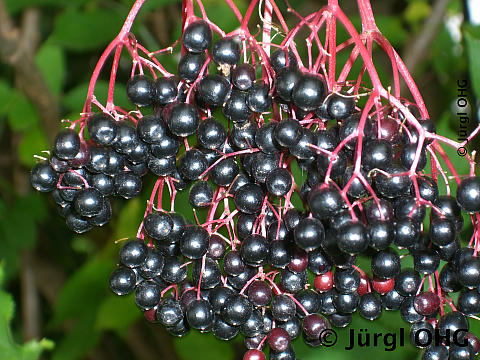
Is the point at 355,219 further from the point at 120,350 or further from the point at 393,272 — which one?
the point at 120,350

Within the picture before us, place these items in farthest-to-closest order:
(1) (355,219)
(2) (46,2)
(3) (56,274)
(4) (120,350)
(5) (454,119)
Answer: (4) (120,350) → (3) (56,274) → (5) (454,119) → (2) (46,2) → (1) (355,219)

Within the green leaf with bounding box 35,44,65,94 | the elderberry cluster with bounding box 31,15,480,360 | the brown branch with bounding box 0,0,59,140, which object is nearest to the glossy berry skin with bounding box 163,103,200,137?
the elderberry cluster with bounding box 31,15,480,360

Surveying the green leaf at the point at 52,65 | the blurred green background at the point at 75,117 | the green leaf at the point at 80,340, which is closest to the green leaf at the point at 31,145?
the blurred green background at the point at 75,117

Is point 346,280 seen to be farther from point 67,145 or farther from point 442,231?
point 67,145

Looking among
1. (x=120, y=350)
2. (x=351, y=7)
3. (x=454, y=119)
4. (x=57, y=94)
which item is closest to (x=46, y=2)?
(x=57, y=94)

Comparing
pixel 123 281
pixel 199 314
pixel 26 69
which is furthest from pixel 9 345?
pixel 26 69

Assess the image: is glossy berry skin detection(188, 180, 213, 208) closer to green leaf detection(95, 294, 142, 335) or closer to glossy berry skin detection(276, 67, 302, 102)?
glossy berry skin detection(276, 67, 302, 102)
